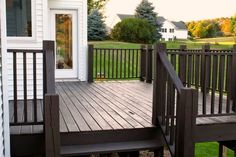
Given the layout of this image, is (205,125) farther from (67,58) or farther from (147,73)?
(67,58)

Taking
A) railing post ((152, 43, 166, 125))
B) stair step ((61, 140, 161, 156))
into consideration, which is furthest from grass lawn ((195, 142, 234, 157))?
stair step ((61, 140, 161, 156))

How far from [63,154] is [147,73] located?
5.38 metres

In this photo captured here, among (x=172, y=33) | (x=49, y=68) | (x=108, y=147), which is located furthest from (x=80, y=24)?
(x=172, y=33)

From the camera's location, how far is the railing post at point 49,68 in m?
3.70

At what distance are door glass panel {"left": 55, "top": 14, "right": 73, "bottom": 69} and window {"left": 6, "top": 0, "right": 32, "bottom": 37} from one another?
3.23 m

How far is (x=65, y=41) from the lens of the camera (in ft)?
30.7

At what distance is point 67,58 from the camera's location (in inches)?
372

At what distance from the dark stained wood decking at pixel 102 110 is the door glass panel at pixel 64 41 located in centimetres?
161

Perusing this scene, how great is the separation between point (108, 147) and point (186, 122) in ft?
3.09

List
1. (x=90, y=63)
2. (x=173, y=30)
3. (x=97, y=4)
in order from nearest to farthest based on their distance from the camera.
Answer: (x=90, y=63) < (x=97, y=4) < (x=173, y=30)

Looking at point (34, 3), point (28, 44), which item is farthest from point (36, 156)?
point (34, 3)

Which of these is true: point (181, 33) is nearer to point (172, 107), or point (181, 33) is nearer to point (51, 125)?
point (172, 107)

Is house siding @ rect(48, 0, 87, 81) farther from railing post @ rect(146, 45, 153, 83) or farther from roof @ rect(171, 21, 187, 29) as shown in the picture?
roof @ rect(171, 21, 187, 29)

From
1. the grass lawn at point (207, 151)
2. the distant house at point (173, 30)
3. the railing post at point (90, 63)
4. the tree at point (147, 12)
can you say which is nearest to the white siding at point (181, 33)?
the distant house at point (173, 30)
